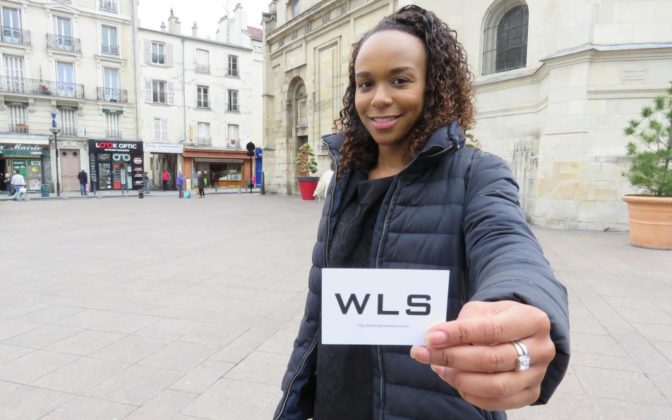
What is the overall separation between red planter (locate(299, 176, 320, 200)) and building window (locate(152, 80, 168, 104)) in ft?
65.2

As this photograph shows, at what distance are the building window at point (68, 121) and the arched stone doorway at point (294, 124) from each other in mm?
17450

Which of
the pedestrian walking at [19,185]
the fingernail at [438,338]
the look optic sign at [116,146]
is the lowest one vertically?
the pedestrian walking at [19,185]

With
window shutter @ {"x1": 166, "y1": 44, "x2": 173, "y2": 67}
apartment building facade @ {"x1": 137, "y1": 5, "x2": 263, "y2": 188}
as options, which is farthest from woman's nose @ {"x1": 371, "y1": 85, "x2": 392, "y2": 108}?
window shutter @ {"x1": 166, "y1": 44, "x2": 173, "y2": 67}

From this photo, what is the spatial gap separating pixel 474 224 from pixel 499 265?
0.21 metres

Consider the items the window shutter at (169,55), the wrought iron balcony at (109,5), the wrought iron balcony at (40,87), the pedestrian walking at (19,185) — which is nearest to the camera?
the pedestrian walking at (19,185)

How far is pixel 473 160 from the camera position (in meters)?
1.30

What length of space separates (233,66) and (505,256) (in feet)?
128

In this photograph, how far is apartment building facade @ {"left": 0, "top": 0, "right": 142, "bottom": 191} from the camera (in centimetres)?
2742

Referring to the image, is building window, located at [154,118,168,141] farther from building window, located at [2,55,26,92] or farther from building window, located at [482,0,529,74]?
building window, located at [482,0,529,74]

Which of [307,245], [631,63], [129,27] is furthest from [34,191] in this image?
[631,63]

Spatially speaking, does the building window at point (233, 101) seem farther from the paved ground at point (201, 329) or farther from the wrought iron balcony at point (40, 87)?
the paved ground at point (201, 329)

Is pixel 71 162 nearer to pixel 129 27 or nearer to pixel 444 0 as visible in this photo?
pixel 129 27

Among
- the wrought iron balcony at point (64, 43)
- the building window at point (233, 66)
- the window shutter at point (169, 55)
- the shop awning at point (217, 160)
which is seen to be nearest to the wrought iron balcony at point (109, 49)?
the wrought iron balcony at point (64, 43)

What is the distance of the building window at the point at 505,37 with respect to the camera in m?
11.3
